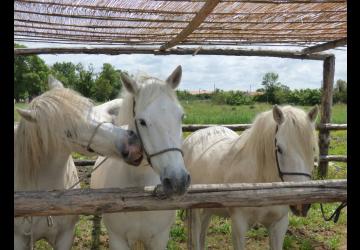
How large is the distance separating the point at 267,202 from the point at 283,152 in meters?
0.86

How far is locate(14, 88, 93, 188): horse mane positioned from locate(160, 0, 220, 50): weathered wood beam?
Answer: 4.44ft

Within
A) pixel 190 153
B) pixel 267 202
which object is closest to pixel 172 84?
pixel 267 202

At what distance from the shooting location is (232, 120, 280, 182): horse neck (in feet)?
10.7

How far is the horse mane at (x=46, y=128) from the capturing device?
7.45 ft

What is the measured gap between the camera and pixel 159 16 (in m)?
3.64

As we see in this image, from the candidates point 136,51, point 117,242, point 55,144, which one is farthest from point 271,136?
point 136,51

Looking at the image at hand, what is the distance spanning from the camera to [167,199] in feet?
6.95

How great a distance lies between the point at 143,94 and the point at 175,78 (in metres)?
0.26

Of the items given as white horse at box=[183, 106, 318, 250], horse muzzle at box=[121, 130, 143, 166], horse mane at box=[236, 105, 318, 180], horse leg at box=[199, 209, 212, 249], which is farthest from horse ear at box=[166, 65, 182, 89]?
horse leg at box=[199, 209, 212, 249]

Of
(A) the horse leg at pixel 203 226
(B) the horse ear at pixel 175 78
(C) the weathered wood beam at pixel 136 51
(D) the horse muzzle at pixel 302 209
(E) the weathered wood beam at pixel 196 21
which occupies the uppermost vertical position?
(C) the weathered wood beam at pixel 136 51

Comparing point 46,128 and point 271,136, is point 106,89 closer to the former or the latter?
point 271,136

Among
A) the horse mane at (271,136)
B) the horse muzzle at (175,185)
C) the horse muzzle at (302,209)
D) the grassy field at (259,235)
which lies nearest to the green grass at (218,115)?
the horse mane at (271,136)

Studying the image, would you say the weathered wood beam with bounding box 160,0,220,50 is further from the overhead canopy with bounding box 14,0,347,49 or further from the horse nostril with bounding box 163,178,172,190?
the horse nostril with bounding box 163,178,172,190

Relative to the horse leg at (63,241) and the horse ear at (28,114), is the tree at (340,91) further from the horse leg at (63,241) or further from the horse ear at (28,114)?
the horse ear at (28,114)
